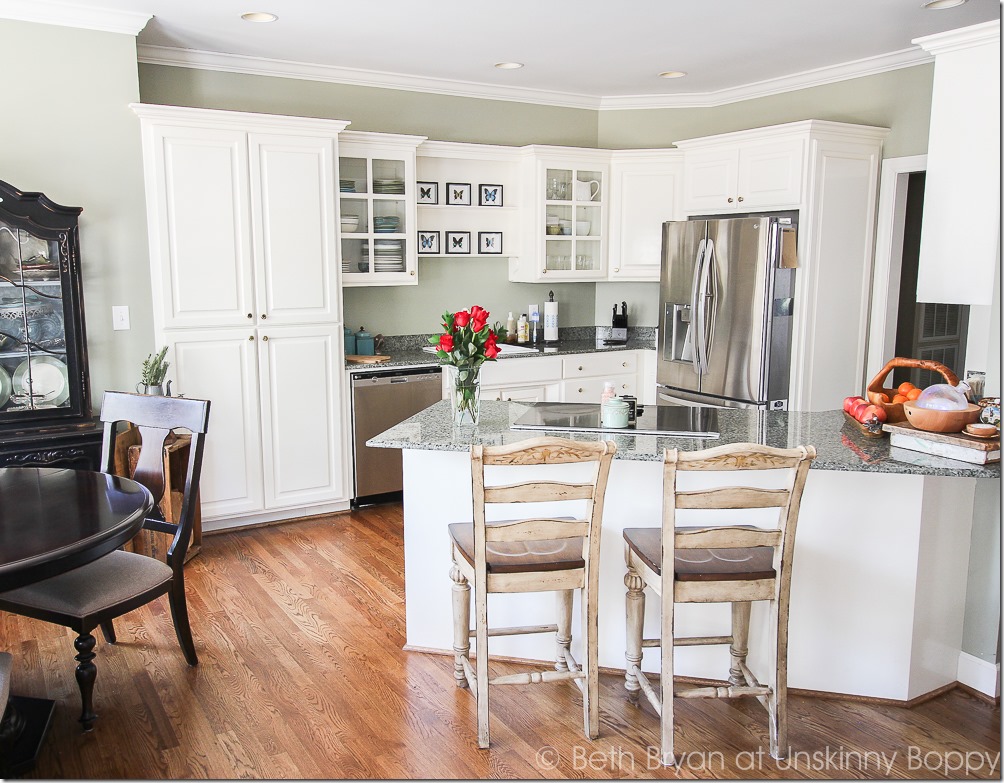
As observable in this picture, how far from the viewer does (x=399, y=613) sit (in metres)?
3.47

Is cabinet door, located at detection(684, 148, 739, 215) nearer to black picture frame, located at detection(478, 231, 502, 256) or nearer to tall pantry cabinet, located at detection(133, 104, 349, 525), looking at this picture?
black picture frame, located at detection(478, 231, 502, 256)

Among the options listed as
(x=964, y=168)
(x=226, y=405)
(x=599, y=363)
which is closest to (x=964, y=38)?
(x=964, y=168)

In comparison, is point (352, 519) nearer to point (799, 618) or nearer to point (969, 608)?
point (799, 618)

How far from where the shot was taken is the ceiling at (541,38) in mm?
3717

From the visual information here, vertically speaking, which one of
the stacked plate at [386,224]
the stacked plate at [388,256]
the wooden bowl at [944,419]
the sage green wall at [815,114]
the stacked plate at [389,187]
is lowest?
the wooden bowl at [944,419]

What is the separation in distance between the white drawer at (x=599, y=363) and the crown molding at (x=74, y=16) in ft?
9.95

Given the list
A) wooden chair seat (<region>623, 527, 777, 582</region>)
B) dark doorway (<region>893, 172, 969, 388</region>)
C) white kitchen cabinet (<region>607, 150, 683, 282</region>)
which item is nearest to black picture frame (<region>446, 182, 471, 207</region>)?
white kitchen cabinet (<region>607, 150, 683, 282</region>)

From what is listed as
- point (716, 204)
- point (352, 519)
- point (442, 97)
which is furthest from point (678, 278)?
point (352, 519)

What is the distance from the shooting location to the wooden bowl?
103 inches

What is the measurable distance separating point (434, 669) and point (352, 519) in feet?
6.16

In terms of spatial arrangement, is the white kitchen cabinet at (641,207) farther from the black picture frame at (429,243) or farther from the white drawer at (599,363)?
the black picture frame at (429,243)

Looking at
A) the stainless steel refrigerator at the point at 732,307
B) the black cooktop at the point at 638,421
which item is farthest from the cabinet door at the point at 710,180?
the black cooktop at the point at 638,421

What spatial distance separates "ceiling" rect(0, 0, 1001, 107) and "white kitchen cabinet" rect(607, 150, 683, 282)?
1.59 feet

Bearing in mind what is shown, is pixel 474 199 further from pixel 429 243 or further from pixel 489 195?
pixel 429 243
